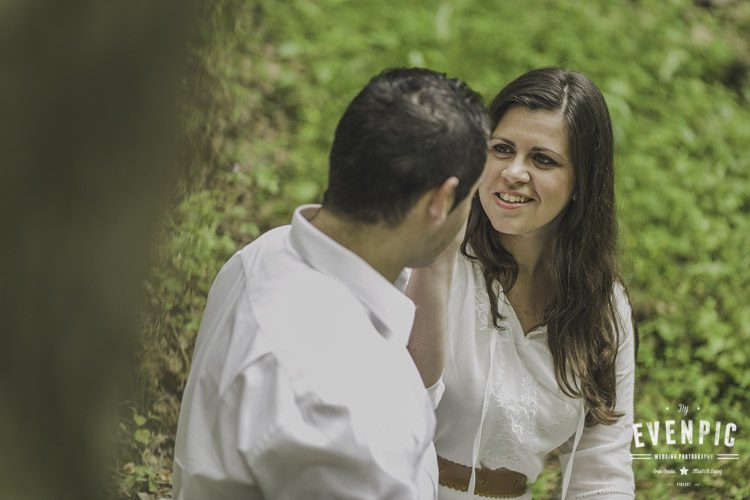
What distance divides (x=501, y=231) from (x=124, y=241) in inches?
77.5

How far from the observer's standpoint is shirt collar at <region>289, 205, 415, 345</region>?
170cm

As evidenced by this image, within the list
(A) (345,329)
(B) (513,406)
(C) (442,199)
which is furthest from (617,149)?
(A) (345,329)

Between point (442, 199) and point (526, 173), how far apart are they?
93cm

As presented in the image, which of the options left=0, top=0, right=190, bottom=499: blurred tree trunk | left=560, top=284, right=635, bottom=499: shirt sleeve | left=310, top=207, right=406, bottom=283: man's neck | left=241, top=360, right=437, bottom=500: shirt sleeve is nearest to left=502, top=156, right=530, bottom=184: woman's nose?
left=560, top=284, right=635, bottom=499: shirt sleeve

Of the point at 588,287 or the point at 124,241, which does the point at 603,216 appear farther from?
the point at 124,241

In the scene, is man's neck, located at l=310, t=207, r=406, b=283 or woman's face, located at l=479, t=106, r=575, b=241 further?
woman's face, located at l=479, t=106, r=575, b=241

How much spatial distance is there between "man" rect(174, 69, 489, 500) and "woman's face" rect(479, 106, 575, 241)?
773mm

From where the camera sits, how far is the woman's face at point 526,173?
2.58 m

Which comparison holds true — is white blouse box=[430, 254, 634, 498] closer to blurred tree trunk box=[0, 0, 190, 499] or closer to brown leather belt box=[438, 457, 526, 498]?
brown leather belt box=[438, 457, 526, 498]

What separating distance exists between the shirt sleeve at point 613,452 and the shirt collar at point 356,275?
3.79ft

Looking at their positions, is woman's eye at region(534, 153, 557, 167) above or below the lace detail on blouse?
above

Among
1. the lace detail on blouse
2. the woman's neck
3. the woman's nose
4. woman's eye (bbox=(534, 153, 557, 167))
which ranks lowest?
the lace detail on blouse

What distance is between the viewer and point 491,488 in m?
2.64

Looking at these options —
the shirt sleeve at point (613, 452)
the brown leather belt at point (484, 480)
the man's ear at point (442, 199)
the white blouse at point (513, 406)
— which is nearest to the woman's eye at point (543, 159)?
the white blouse at point (513, 406)
